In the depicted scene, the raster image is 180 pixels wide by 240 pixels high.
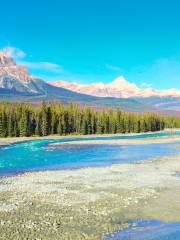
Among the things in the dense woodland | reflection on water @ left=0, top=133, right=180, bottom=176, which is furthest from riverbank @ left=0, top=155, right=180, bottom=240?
the dense woodland

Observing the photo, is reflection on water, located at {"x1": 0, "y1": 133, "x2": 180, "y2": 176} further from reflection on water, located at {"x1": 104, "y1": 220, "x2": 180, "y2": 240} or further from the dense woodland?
the dense woodland

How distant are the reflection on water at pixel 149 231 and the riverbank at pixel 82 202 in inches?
29.5

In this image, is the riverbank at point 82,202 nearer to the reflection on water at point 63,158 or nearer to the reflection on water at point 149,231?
the reflection on water at point 149,231

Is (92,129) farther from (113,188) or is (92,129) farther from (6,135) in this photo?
(113,188)

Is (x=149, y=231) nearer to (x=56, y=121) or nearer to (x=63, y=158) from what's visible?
(x=63, y=158)

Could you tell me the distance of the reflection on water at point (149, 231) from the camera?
63.8ft

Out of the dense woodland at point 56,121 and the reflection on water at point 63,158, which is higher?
the dense woodland at point 56,121

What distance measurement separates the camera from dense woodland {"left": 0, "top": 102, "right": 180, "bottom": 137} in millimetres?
129750

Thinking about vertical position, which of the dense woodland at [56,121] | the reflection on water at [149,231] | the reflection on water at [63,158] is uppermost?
the dense woodland at [56,121]

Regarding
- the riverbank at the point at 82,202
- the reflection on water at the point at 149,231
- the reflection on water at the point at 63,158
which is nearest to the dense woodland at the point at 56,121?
the reflection on water at the point at 63,158

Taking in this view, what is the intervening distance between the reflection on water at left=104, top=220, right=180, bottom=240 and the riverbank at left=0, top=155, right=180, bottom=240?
0.75 meters

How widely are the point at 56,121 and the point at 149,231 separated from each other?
413 ft

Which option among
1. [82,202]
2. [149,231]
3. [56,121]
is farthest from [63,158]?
[56,121]

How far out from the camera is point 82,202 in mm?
26969
